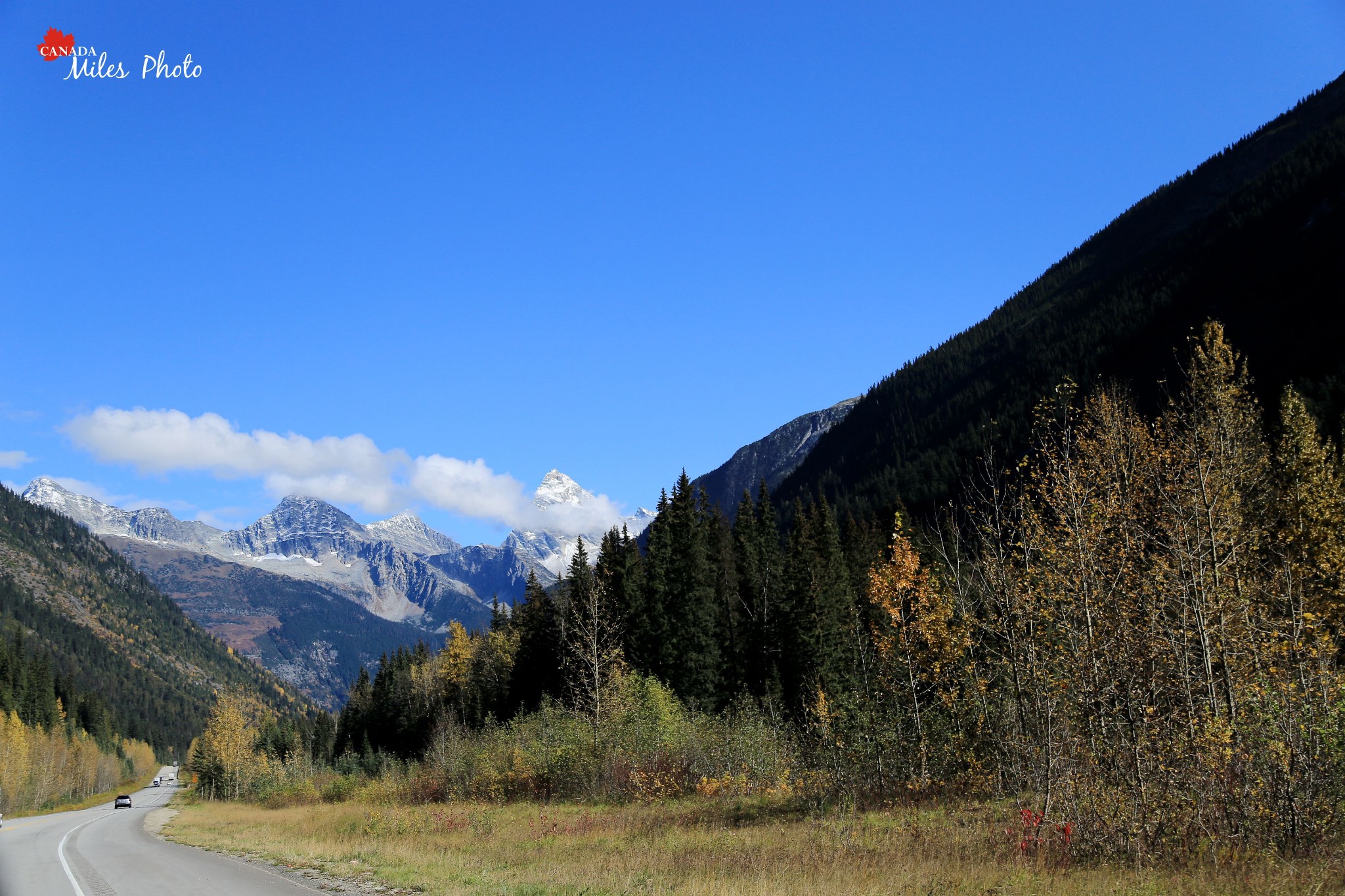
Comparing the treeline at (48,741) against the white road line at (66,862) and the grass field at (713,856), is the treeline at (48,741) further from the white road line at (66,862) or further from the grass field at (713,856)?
the grass field at (713,856)

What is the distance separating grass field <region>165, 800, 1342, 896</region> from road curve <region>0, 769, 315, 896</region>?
→ 192 centimetres

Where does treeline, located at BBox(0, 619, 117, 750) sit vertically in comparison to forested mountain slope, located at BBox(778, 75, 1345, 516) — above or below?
below

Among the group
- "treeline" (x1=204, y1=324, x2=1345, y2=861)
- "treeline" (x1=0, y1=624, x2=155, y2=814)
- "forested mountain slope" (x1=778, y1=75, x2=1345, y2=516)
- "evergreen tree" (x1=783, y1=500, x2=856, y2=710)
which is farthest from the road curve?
"forested mountain slope" (x1=778, y1=75, x2=1345, y2=516)

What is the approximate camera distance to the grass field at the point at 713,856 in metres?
Answer: 12.3

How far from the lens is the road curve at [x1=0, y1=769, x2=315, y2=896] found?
17344 millimetres

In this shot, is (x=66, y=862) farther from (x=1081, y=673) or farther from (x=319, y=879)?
(x=1081, y=673)

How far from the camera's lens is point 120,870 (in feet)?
73.3

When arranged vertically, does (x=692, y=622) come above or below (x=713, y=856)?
above

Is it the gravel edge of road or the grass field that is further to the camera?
the gravel edge of road

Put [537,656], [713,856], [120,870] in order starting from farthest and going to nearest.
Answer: [537,656], [120,870], [713,856]

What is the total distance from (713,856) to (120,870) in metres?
17.4

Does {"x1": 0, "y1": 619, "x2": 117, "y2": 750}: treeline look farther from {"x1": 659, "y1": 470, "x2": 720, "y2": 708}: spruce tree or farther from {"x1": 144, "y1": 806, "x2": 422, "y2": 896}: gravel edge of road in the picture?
{"x1": 144, "y1": 806, "x2": 422, "y2": 896}: gravel edge of road

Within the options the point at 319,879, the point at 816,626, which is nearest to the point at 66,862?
the point at 319,879

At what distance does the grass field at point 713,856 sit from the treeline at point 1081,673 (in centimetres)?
Result: 125
